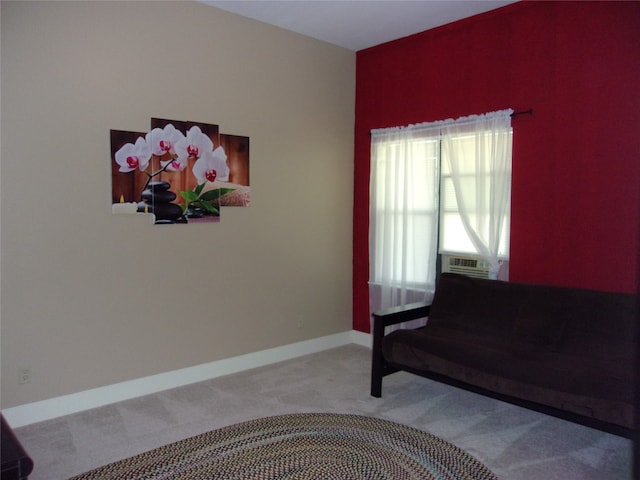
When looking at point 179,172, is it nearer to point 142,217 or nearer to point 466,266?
point 142,217

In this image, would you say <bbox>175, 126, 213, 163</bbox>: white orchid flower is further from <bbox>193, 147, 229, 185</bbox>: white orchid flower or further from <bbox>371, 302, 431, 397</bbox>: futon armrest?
<bbox>371, 302, 431, 397</bbox>: futon armrest

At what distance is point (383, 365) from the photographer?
338 centimetres

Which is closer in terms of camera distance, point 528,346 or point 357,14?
point 528,346

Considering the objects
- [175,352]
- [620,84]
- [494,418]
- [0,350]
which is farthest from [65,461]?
[620,84]

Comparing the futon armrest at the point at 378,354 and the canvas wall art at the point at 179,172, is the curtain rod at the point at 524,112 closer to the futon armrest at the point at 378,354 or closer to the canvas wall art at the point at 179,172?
the futon armrest at the point at 378,354

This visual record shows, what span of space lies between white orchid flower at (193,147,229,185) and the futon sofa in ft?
5.21

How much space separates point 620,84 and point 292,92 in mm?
2417

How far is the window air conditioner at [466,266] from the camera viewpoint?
3.80 meters

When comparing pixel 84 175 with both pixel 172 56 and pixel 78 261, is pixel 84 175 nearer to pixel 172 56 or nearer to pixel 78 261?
pixel 78 261

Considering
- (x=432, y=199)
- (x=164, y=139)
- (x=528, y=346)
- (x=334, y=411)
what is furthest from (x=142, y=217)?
(x=528, y=346)

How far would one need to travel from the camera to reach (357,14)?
3715 millimetres

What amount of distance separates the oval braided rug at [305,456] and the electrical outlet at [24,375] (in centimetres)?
89

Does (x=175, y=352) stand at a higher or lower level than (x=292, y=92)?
lower

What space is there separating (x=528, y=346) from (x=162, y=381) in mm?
2492
